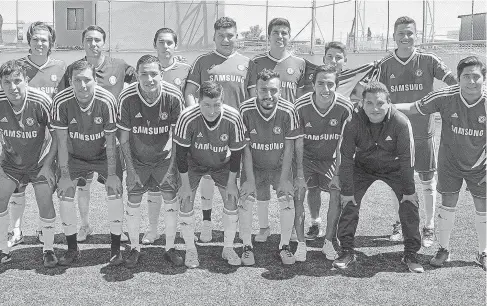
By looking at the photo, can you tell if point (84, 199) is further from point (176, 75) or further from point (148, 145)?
point (176, 75)

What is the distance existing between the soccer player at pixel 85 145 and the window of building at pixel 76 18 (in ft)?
61.2

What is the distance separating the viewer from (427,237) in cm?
550

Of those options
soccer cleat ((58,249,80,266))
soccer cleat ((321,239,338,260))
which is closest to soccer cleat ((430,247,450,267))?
soccer cleat ((321,239,338,260))

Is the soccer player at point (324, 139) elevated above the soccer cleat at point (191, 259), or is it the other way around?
the soccer player at point (324, 139)

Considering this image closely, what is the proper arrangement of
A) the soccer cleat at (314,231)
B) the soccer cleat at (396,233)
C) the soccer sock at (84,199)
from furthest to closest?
the soccer cleat at (314,231)
the soccer cleat at (396,233)
the soccer sock at (84,199)

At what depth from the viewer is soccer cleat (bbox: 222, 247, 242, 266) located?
187 inches

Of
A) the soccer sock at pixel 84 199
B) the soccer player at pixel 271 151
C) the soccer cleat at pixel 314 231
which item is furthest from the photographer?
the soccer cleat at pixel 314 231

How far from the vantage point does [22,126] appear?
186 inches

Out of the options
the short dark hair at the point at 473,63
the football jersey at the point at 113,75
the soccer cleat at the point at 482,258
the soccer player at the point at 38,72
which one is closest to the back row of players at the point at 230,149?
the short dark hair at the point at 473,63

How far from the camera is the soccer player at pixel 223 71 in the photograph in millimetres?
5527

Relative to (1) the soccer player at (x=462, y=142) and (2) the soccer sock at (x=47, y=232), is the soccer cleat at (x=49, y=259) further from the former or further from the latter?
(1) the soccer player at (x=462, y=142)

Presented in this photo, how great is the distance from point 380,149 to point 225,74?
1.83 meters

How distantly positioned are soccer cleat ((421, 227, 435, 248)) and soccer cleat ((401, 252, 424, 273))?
699 millimetres

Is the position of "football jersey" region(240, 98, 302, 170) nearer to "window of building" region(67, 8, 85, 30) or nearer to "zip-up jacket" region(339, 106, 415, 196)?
"zip-up jacket" region(339, 106, 415, 196)
